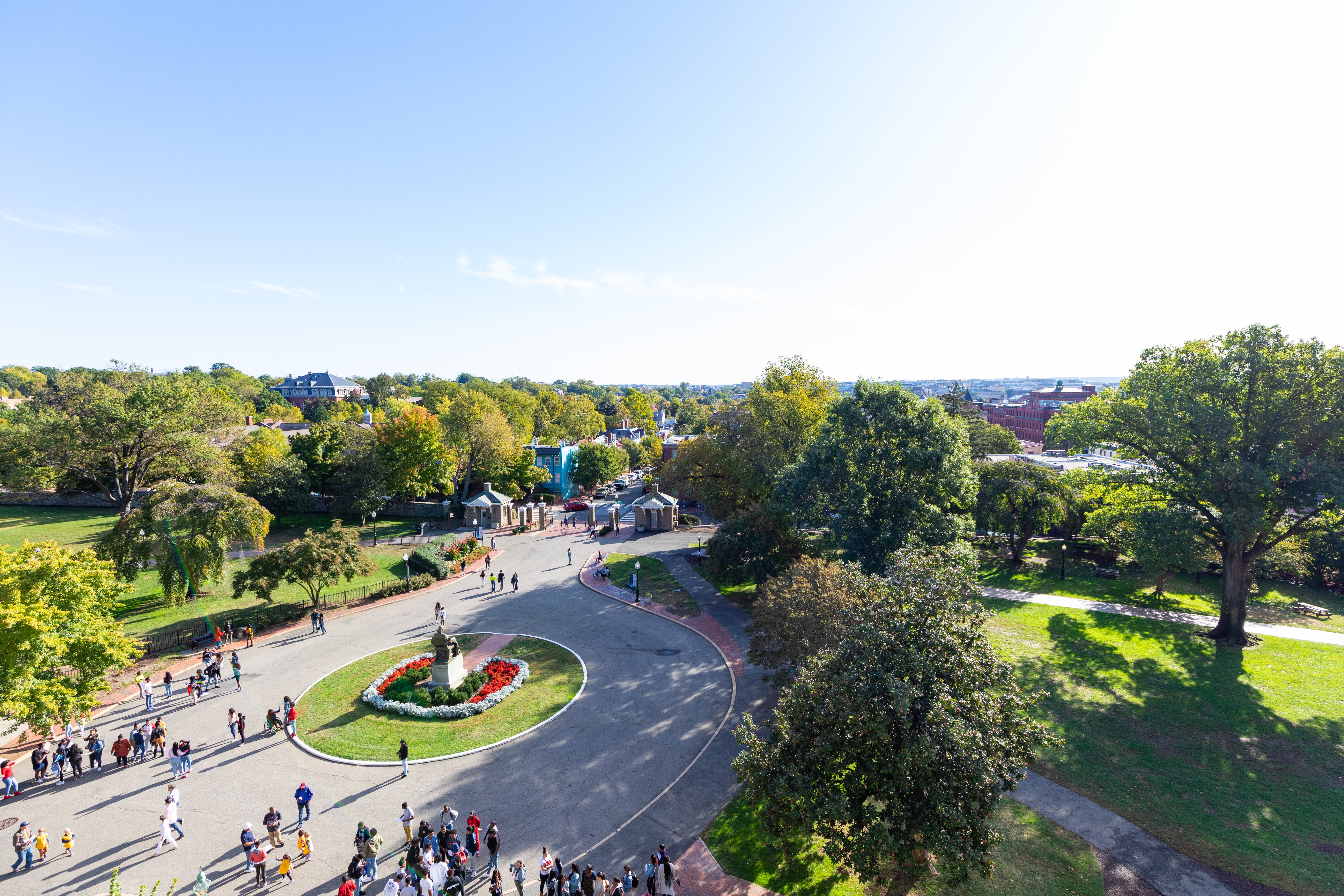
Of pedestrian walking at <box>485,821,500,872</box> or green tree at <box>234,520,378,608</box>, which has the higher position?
green tree at <box>234,520,378,608</box>

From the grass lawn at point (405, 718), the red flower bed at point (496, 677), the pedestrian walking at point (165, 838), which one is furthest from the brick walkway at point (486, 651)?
the pedestrian walking at point (165, 838)

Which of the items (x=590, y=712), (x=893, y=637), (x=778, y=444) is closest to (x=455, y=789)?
(x=590, y=712)

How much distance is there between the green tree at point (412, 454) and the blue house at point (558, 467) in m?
12.1

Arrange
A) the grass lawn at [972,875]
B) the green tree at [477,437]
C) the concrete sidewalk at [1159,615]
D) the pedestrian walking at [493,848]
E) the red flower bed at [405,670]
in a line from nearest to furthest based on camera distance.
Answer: the grass lawn at [972,875] → the pedestrian walking at [493,848] → the red flower bed at [405,670] → the concrete sidewalk at [1159,615] → the green tree at [477,437]

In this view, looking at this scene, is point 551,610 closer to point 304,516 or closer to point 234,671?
point 234,671

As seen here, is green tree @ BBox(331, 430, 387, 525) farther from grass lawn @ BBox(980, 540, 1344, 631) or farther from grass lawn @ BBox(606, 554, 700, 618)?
grass lawn @ BBox(980, 540, 1344, 631)

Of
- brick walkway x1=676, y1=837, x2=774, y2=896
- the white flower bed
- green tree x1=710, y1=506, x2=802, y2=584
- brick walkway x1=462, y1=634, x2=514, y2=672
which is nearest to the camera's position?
brick walkway x1=676, y1=837, x2=774, y2=896

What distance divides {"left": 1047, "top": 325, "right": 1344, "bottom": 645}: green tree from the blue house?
53.0 m

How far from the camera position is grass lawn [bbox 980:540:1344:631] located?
2988cm

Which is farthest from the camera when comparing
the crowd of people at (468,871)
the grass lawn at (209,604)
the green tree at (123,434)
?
the green tree at (123,434)

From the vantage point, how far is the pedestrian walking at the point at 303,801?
49.8 feet

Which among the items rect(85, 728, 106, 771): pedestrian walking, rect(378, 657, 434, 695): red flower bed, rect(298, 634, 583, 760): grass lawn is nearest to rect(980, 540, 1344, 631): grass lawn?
rect(298, 634, 583, 760): grass lawn

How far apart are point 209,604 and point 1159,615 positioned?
54.0 meters

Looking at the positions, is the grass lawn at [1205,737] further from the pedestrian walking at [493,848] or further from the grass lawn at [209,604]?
the grass lawn at [209,604]
